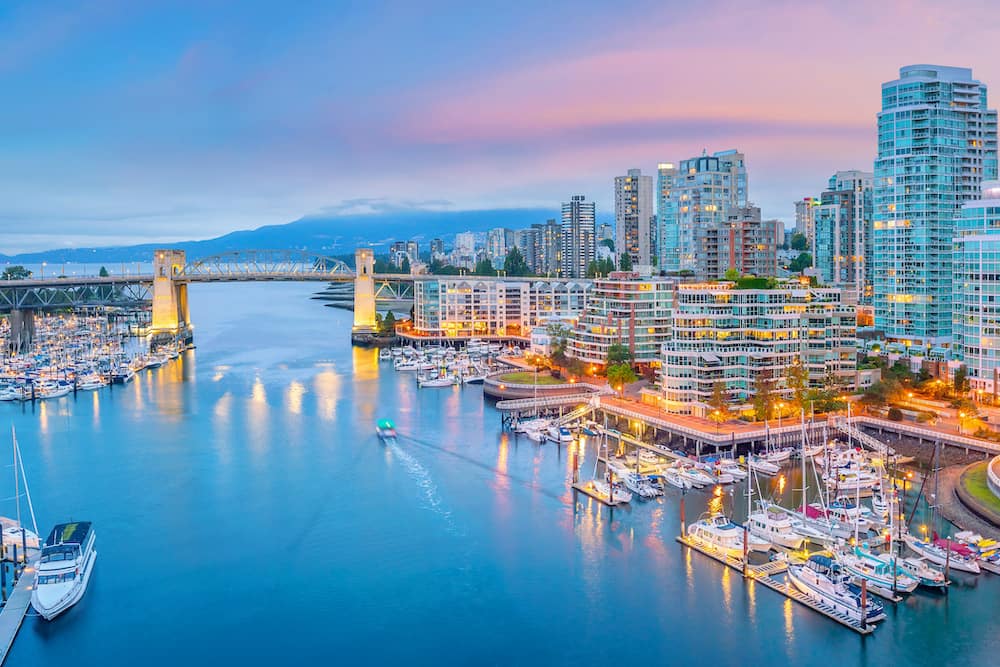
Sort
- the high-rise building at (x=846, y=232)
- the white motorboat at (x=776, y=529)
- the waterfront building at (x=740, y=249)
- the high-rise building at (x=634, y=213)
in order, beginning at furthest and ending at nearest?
the high-rise building at (x=634, y=213) → the high-rise building at (x=846, y=232) → the waterfront building at (x=740, y=249) → the white motorboat at (x=776, y=529)

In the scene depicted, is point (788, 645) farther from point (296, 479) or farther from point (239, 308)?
point (239, 308)

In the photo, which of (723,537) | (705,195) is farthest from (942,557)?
(705,195)

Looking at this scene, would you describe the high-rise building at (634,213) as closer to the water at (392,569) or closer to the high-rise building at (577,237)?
the high-rise building at (577,237)

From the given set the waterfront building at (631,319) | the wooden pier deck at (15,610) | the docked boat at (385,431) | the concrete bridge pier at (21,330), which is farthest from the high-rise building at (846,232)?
the concrete bridge pier at (21,330)

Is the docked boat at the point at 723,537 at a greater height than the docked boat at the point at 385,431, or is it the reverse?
the docked boat at the point at 385,431

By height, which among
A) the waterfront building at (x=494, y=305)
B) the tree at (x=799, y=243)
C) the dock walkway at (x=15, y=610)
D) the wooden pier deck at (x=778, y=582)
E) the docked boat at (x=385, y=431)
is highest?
the tree at (x=799, y=243)

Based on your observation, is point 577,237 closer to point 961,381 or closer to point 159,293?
point 159,293

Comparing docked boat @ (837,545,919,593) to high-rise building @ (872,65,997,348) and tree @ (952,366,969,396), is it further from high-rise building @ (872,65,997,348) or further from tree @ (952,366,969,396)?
high-rise building @ (872,65,997,348)
